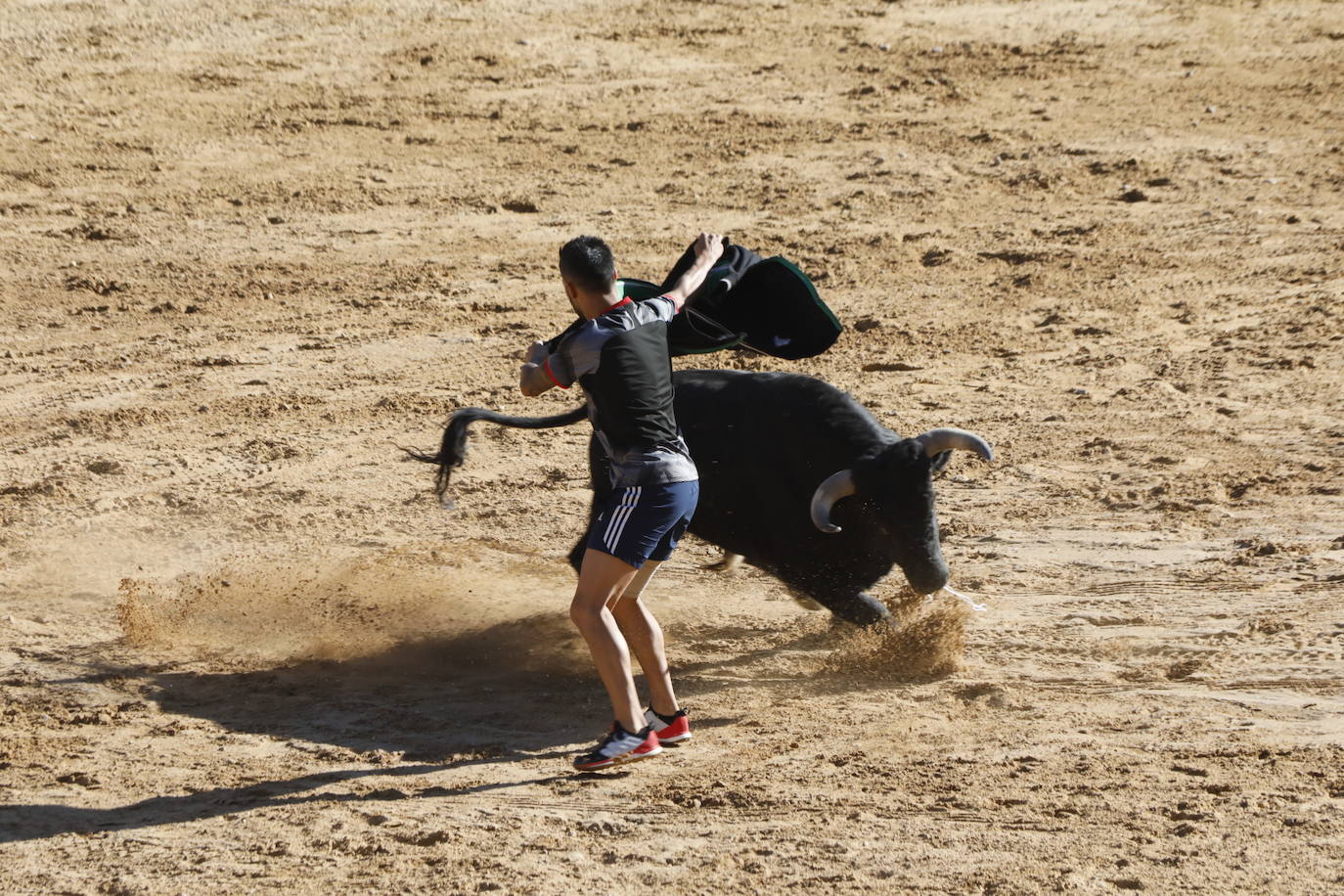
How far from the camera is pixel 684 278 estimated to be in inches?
232

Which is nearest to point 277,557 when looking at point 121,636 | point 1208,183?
point 121,636

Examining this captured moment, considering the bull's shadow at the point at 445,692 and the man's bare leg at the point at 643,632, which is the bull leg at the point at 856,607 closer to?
the bull's shadow at the point at 445,692

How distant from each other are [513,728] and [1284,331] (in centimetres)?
704

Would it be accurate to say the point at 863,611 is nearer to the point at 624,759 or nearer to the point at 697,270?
the point at 624,759

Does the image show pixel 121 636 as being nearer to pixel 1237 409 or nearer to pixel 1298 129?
pixel 1237 409

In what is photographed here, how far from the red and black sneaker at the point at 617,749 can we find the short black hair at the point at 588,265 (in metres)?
1.68

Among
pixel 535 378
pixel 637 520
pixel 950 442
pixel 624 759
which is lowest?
pixel 624 759

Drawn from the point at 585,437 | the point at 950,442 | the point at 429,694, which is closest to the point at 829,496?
the point at 950,442

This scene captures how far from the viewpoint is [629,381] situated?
5.54 m

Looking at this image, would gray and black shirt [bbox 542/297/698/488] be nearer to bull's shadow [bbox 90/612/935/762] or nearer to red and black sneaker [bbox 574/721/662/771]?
red and black sneaker [bbox 574/721/662/771]

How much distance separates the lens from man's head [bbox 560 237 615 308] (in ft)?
18.1

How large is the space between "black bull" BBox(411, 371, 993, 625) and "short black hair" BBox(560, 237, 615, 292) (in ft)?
5.14

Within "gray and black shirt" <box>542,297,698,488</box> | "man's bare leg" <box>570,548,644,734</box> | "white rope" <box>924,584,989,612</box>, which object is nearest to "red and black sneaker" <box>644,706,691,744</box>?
"man's bare leg" <box>570,548,644,734</box>

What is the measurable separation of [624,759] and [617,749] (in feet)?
0.37
